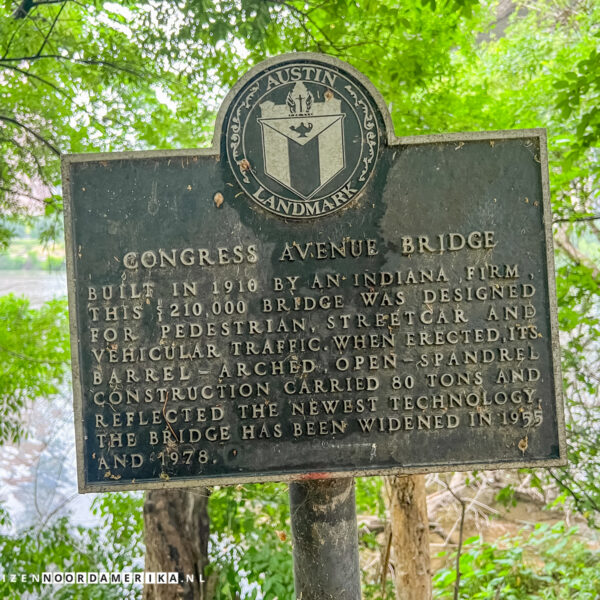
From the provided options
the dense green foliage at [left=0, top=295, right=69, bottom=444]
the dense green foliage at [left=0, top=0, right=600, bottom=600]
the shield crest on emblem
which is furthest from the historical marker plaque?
the dense green foliage at [left=0, top=295, right=69, bottom=444]

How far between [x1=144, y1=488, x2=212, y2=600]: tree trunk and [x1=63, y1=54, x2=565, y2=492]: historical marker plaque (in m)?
2.33

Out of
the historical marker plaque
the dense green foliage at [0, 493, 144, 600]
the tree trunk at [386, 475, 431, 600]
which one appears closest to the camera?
the historical marker plaque

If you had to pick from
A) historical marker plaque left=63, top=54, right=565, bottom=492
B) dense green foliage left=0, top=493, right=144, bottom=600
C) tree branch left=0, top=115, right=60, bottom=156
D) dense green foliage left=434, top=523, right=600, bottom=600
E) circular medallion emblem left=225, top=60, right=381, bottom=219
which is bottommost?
dense green foliage left=434, top=523, right=600, bottom=600

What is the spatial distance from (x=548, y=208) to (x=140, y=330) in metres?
2.32

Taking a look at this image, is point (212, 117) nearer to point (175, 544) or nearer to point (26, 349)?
point (26, 349)

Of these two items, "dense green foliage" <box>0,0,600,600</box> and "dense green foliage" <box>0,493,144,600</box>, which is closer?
"dense green foliage" <box>0,0,600,600</box>

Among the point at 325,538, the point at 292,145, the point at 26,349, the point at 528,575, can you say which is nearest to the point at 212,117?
the point at 26,349

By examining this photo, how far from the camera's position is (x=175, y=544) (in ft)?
17.6

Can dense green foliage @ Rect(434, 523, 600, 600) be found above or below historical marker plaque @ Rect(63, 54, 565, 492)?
below

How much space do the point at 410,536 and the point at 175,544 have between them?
85.8 inches

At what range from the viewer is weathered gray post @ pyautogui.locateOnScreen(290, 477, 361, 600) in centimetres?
351

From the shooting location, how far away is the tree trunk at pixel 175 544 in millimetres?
5336

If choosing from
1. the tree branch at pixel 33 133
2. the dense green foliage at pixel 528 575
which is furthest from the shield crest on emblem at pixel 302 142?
the dense green foliage at pixel 528 575

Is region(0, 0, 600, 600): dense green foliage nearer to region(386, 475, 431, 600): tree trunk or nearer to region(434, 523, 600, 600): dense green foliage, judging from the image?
region(434, 523, 600, 600): dense green foliage
